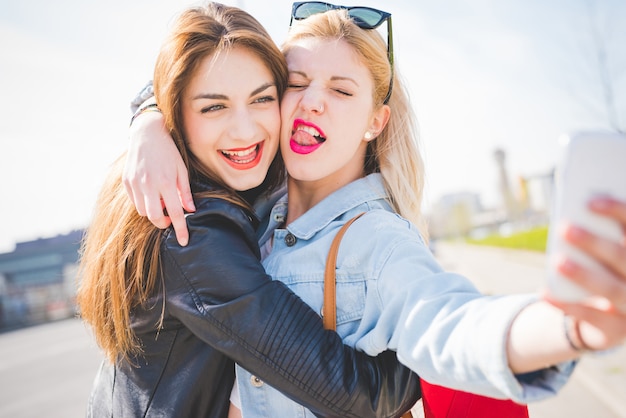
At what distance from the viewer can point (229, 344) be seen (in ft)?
4.70

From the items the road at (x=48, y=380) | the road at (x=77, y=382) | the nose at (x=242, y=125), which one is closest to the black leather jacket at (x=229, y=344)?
the nose at (x=242, y=125)

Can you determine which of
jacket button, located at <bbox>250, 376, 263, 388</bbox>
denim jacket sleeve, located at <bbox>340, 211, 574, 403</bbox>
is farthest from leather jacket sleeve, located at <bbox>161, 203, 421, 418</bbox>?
jacket button, located at <bbox>250, 376, 263, 388</bbox>

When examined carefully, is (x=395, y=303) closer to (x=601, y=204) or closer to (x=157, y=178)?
(x=601, y=204)

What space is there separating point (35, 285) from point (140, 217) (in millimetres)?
33737

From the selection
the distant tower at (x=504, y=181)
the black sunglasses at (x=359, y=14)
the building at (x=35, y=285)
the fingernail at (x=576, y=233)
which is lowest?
the distant tower at (x=504, y=181)

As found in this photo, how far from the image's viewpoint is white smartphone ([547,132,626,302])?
0.75 meters

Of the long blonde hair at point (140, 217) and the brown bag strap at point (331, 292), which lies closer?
the brown bag strap at point (331, 292)

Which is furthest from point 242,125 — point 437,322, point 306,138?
point 437,322

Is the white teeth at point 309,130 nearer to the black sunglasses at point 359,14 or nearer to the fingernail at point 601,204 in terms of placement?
the black sunglasses at point 359,14

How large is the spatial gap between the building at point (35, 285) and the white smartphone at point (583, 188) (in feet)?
98.1

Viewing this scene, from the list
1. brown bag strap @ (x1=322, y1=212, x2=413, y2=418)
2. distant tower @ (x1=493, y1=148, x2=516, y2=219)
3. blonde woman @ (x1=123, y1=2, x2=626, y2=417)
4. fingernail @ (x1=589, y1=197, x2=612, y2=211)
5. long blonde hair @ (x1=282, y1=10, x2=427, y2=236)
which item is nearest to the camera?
fingernail @ (x1=589, y1=197, x2=612, y2=211)

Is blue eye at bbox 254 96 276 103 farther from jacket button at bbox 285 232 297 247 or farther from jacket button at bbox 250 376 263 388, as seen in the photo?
jacket button at bbox 250 376 263 388

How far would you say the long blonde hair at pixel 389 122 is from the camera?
7.11ft

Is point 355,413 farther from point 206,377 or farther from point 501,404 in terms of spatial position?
point 206,377
